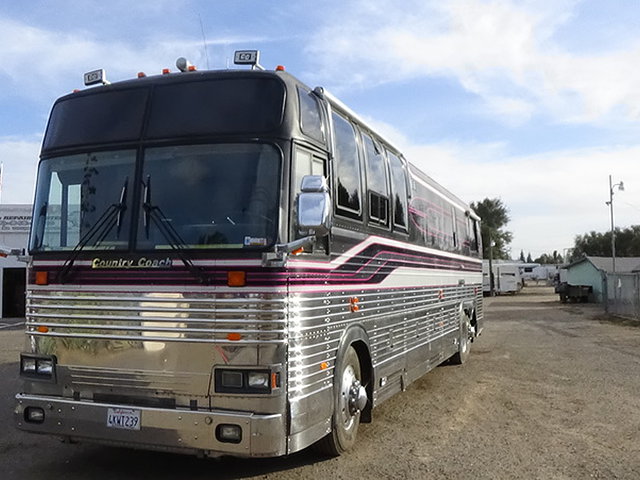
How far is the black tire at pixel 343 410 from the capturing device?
216 inches

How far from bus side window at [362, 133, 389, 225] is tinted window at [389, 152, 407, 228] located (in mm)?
287

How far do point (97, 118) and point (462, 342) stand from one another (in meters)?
8.61

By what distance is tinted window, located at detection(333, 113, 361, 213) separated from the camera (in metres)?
5.79

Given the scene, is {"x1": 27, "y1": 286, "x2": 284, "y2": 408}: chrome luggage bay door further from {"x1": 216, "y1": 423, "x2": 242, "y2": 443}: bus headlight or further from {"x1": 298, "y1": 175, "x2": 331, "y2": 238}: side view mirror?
{"x1": 298, "y1": 175, "x2": 331, "y2": 238}: side view mirror

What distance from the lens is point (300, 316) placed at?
4.81 m

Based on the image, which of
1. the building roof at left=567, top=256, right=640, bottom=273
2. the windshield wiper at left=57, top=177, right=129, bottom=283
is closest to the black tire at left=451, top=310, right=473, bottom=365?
the windshield wiper at left=57, top=177, right=129, bottom=283

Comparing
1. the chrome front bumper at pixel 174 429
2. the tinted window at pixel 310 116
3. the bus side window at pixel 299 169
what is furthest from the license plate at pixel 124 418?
the tinted window at pixel 310 116

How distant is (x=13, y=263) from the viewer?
2670 centimetres

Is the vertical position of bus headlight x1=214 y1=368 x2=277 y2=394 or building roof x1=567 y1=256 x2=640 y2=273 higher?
building roof x1=567 y1=256 x2=640 y2=273

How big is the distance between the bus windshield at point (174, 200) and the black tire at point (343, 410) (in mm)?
1692

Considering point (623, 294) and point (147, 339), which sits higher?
point (147, 339)

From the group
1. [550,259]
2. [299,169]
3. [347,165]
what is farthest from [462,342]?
[550,259]

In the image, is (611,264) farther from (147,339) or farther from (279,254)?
(147,339)

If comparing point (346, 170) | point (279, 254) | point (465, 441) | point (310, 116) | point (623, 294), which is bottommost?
point (465, 441)
